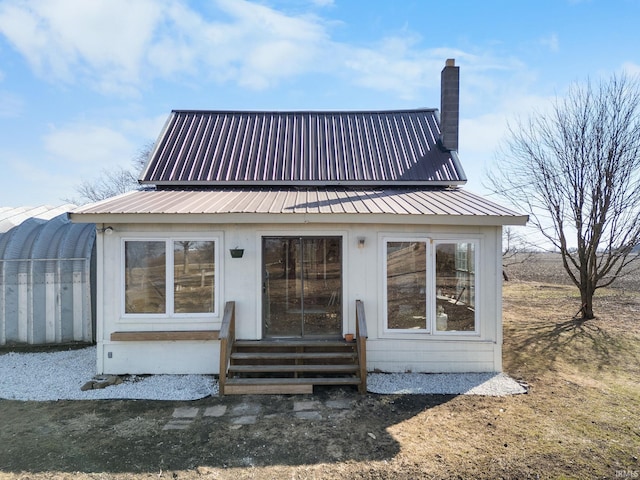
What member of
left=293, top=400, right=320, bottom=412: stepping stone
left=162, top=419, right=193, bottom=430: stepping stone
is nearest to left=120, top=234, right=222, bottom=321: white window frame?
left=162, top=419, right=193, bottom=430: stepping stone

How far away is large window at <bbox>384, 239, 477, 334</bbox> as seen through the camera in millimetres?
6020

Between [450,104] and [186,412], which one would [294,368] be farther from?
[450,104]

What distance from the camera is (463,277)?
606cm

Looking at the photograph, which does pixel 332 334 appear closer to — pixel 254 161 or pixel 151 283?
pixel 151 283

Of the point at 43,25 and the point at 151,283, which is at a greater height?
the point at 43,25

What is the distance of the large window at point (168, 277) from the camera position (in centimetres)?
592

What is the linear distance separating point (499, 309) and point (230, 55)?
880 cm

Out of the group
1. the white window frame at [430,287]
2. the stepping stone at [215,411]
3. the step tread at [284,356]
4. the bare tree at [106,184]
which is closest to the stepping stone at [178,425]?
the stepping stone at [215,411]

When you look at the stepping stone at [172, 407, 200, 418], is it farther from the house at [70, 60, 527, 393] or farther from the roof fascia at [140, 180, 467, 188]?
the roof fascia at [140, 180, 467, 188]

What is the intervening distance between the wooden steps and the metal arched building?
4656 mm

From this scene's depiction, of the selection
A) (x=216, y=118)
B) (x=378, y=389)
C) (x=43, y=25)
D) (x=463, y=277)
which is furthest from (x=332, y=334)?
(x=43, y=25)

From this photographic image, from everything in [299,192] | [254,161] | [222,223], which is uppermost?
[254,161]

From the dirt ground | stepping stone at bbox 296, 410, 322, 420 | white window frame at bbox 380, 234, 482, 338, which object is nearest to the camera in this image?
the dirt ground

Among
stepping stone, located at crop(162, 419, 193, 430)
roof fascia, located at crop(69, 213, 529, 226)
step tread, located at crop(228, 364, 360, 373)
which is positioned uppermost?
roof fascia, located at crop(69, 213, 529, 226)
